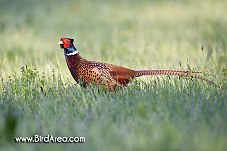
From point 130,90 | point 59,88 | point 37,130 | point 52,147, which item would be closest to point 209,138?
point 52,147

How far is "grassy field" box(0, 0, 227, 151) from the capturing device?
3820mm

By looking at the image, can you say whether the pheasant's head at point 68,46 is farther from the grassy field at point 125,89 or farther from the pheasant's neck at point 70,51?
the grassy field at point 125,89

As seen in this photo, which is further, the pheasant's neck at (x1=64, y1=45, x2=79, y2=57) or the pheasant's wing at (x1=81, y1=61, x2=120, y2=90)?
the pheasant's neck at (x1=64, y1=45, x2=79, y2=57)

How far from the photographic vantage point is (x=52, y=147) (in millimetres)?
3654

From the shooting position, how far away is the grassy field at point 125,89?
12.5ft

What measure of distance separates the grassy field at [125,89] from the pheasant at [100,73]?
4.2 inches

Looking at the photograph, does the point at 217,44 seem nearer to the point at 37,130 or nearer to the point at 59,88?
the point at 59,88

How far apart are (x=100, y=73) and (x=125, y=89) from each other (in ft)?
1.15

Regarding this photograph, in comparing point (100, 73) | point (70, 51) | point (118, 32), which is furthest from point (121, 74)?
point (118, 32)

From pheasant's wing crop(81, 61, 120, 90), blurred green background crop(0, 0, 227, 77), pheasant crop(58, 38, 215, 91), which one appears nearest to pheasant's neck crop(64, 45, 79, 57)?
pheasant crop(58, 38, 215, 91)

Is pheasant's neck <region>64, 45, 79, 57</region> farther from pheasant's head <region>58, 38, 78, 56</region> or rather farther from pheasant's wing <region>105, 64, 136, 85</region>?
pheasant's wing <region>105, 64, 136, 85</region>

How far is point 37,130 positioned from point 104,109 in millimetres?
676

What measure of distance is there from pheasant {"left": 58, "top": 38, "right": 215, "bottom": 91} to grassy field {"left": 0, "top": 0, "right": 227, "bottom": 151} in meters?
0.11

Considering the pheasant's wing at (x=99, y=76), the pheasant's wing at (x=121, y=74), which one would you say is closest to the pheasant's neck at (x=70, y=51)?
the pheasant's wing at (x=99, y=76)
